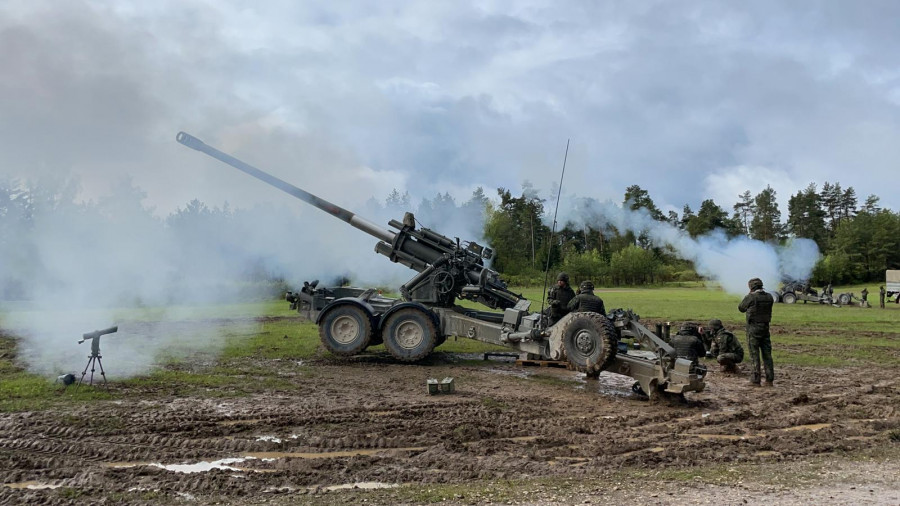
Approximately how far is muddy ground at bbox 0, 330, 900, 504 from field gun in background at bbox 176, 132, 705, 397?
93cm

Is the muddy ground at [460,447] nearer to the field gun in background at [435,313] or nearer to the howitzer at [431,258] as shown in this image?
the field gun in background at [435,313]

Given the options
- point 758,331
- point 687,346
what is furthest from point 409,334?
point 758,331

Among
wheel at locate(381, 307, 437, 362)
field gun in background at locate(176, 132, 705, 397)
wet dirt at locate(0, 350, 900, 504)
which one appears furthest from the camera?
A: wheel at locate(381, 307, 437, 362)

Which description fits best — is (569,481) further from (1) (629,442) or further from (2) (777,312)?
(2) (777,312)

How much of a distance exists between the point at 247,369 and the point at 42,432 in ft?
16.7

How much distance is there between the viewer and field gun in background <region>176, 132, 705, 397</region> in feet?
34.7

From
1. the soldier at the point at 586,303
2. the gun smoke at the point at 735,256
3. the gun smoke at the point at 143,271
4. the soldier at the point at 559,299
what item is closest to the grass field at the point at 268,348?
the gun smoke at the point at 143,271

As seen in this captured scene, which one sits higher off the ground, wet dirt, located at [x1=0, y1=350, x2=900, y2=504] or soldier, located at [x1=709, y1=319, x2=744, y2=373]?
soldier, located at [x1=709, y1=319, x2=744, y2=373]

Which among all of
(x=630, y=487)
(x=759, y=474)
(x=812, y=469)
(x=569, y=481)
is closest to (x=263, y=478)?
(x=569, y=481)

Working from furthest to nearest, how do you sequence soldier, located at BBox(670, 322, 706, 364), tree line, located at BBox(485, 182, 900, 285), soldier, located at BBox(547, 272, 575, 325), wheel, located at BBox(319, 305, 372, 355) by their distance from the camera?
tree line, located at BBox(485, 182, 900, 285)
wheel, located at BBox(319, 305, 372, 355)
soldier, located at BBox(547, 272, 575, 325)
soldier, located at BBox(670, 322, 706, 364)

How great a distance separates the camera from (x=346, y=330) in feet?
45.0

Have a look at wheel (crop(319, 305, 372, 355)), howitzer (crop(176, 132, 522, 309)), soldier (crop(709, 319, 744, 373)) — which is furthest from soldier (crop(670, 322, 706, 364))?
wheel (crop(319, 305, 372, 355))

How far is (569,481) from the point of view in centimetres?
578

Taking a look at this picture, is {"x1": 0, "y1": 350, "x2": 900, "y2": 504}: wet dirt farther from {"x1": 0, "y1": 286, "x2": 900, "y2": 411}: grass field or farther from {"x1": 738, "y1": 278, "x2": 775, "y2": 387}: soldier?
{"x1": 0, "y1": 286, "x2": 900, "y2": 411}: grass field
